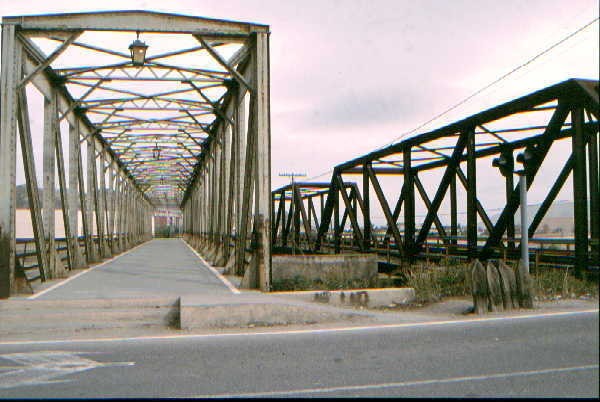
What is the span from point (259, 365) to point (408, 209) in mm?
11641

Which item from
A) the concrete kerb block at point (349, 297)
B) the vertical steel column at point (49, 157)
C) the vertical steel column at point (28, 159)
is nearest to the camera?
the concrete kerb block at point (349, 297)

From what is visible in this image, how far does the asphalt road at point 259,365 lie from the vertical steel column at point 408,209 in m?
8.41

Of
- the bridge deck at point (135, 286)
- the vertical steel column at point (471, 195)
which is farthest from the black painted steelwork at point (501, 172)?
the bridge deck at point (135, 286)

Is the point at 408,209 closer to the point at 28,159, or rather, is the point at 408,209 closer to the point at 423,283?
the point at 423,283

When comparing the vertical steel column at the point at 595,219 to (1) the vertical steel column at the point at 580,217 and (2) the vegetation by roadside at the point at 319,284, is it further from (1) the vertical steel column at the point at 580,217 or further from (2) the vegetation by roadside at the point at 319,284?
(2) the vegetation by roadside at the point at 319,284

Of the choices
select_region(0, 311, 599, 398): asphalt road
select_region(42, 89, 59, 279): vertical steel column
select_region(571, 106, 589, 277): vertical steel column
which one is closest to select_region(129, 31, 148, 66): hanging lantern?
select_region(42, 89, 59, 279): vertical steel column

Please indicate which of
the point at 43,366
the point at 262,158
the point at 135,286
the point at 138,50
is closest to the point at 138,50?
the point at 138,50

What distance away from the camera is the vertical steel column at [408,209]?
654 inches

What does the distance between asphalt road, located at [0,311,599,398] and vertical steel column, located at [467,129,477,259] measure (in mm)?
5135

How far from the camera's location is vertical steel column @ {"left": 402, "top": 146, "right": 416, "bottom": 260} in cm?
1661

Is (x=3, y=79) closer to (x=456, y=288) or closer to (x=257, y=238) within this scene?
Answer: (x=257, y=238)

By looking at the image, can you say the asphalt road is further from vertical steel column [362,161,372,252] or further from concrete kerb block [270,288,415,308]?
vertical steel column [362,161,372,252]

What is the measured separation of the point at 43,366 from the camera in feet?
21.0

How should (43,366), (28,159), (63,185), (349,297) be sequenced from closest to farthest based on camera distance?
(43,366), (349,297), (28,159), (63,185)
